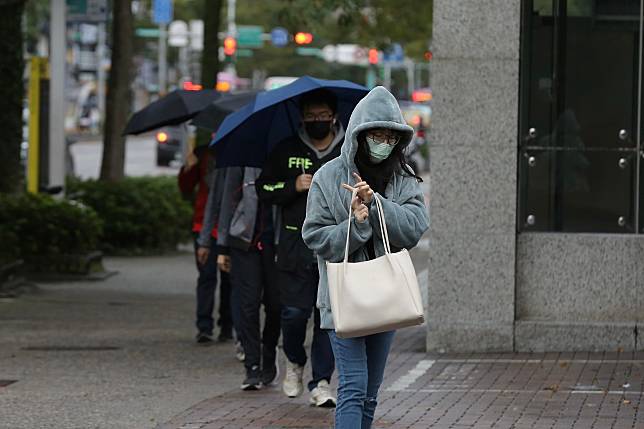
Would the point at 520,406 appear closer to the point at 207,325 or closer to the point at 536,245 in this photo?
the point at 536,245

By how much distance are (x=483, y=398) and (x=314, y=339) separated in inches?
44.2

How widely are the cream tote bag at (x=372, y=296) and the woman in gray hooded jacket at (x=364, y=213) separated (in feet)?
0.63

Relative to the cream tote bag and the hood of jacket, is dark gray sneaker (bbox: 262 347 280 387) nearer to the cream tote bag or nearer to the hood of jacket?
the hood of jacket

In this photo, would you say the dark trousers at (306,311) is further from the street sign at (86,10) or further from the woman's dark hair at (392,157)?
the street sign at (86,10)

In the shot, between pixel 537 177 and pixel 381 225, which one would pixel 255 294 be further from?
pixel 381 225

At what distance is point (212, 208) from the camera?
11062 mm

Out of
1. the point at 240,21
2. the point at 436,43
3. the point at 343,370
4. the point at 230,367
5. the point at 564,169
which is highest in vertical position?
the point at 240,21

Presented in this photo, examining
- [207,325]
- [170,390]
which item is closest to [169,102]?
[207,325]

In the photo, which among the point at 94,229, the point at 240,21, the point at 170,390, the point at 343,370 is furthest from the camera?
the point at 240,21

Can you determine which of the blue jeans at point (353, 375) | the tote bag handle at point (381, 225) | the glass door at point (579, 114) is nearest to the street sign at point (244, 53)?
the glass door at point (579, 114)

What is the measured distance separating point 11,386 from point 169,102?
338 cm

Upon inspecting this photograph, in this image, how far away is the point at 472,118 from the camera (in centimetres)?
1079

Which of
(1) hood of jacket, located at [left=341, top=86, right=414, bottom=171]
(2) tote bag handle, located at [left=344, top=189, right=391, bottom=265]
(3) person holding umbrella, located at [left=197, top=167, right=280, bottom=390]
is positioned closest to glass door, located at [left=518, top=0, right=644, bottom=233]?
(3) person holding umbrella, located at [left=197, top=167, right=280, bottom=390]

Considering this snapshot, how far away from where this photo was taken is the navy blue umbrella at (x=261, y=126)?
8938 millimetres
